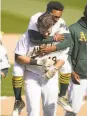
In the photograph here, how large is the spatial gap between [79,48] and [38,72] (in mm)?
825

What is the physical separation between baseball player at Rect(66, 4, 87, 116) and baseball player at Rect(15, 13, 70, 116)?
49cm

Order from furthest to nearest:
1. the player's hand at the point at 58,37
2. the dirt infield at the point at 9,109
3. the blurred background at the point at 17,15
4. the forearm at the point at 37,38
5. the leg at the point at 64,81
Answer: the blurred background at the point at 17,15 < the dirt infield at the point at 9,109 < the leg at the point at 64,81 < the player's hand at the point at 58,37 < the forearm at the point at 37,38

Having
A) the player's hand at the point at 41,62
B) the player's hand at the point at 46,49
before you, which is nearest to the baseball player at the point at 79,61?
the player's hand at the point at 46,49

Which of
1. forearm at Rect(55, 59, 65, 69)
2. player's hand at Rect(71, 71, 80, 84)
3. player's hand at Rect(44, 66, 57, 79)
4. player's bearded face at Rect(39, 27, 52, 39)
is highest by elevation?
player's bearded face at Rect(39, 27, 52, 39)

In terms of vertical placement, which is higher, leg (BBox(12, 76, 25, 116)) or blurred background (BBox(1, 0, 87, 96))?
blurred background (BBox(1, 0, 87, 96))

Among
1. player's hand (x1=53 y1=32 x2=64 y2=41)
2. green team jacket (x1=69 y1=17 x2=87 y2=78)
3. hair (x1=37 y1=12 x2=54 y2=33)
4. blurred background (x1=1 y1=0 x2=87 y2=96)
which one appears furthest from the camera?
blurred background (x1=1 y1=0 x2=87 y2=96)

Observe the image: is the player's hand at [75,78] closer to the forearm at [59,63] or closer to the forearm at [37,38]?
the forearm at [59,63]

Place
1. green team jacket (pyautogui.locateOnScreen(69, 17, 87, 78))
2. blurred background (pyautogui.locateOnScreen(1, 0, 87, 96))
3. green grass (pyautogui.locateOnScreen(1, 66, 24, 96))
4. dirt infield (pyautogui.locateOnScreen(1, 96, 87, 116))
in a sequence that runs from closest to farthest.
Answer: green team jacket (pyautogui.locateOnScreen(69, 17, 87, 78)), dirt infield (pyautogui.locateOnScreen(1, 96, 87, 116)), green grass (pyautogui.locateOnScreen(1, 66, 24, 96)), blurred background (pyautogui.locateOnScreen(1, 0, 87, 96))

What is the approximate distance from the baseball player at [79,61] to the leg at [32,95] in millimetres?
731

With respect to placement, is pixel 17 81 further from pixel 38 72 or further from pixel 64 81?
pixel 64 81

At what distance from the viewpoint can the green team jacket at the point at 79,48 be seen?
21.2 ft

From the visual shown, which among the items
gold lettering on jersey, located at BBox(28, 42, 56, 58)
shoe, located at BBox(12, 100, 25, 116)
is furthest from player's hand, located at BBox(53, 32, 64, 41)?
shoe, located at BBox(12, 100, 25, 116)

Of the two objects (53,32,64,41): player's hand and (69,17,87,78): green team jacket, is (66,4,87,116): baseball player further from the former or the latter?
(53,32,64,41): player's hand

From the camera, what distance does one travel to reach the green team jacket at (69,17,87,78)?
21.2 feet
